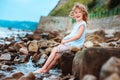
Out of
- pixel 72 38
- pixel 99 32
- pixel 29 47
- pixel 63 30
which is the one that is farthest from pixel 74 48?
pixel 63 30

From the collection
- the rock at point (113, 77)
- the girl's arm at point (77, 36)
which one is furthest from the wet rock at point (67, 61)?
the rock at point (113, 77)

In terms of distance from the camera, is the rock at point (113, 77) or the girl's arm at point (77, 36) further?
the girl's arm at point (77, 36)

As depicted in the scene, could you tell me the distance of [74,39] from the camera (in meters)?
6.49

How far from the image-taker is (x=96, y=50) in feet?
13.1

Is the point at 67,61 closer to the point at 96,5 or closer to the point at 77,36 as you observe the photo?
the point at 77,36

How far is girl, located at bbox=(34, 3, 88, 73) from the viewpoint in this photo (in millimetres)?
6371

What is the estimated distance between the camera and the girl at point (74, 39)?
6371 mm

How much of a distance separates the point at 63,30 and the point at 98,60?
38.2m

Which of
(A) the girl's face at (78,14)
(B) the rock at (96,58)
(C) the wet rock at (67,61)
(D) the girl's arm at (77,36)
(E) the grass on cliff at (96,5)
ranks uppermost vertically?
(E) the grass on cliff at (96,5)

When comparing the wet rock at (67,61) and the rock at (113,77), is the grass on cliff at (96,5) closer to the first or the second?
the wet rock at (67,61)

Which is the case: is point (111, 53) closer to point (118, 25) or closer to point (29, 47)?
point (29, 47)

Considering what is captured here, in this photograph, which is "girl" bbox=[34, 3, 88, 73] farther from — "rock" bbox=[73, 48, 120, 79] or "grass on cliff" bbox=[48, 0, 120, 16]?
"grass on cliff" bbox=[48, 0, 120, 16]

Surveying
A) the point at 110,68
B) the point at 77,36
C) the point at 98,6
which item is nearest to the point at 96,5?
the point at 98,6

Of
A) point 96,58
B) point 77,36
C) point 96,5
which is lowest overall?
point 96,58
